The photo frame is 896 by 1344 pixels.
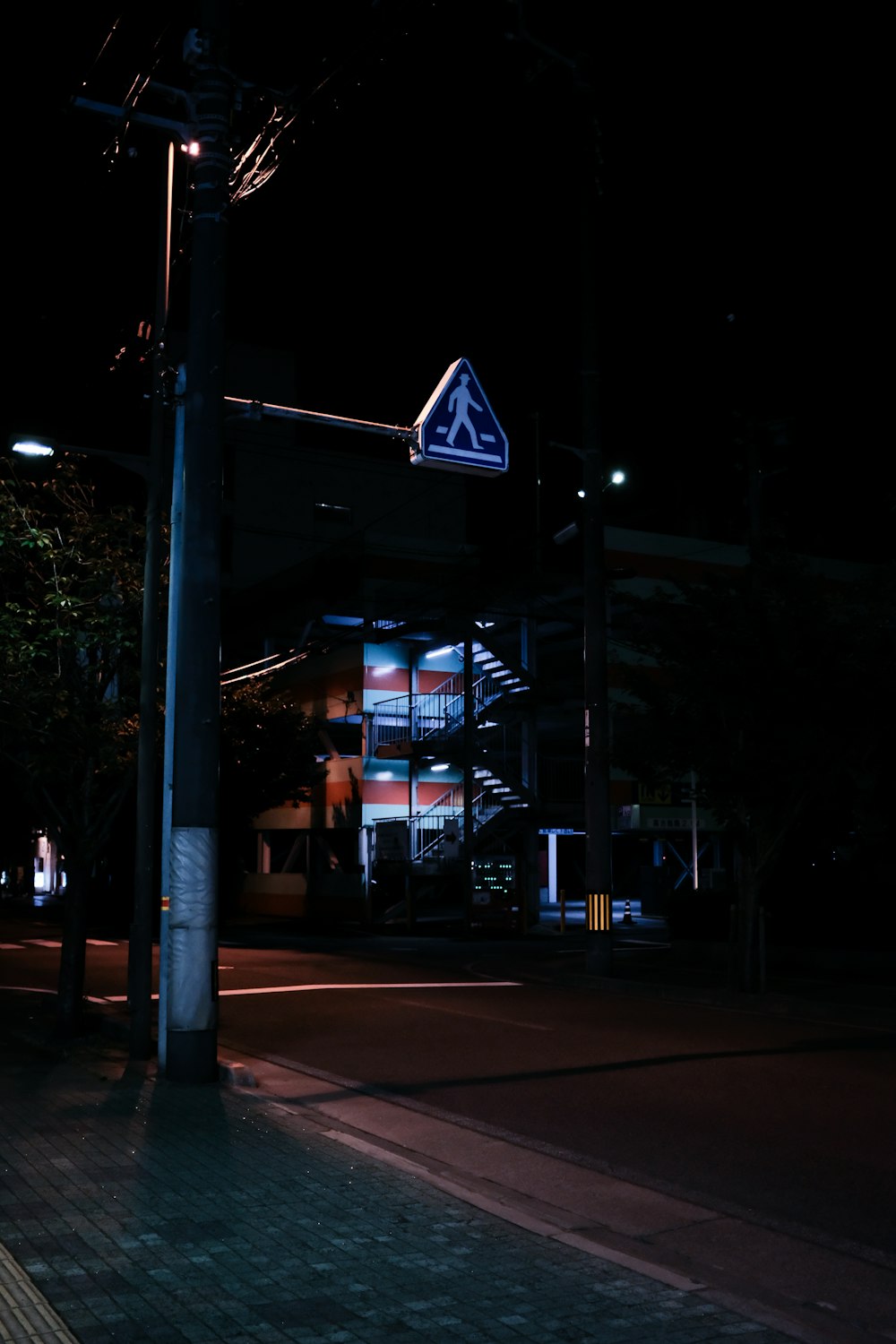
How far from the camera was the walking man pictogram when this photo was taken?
11.9 m

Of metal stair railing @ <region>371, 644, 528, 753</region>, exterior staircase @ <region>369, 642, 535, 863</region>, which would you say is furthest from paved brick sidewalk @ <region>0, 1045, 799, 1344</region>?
metal stair railing @ <region>371, 644, 528, 753</region>

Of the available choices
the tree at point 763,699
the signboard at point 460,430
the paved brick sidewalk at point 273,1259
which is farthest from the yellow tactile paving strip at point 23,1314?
the tree at point 763,699

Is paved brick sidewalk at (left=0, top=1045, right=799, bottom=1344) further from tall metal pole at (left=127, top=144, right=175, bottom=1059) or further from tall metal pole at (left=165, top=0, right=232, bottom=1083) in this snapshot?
tall metal pole at (left=127, top=144, right=175, bottom=1059)

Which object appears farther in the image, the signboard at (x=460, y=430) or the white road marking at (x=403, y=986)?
the white road marking at (x=403, y=986)

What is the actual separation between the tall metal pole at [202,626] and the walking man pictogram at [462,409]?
2182mm

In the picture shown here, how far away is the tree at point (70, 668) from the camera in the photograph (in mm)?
12828

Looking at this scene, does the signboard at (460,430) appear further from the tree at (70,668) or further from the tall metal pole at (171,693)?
the tree at (70,668)

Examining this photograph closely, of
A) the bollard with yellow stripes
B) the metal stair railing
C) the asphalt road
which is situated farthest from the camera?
the metal stair railing

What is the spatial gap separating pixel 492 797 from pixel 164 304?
23.5 meters

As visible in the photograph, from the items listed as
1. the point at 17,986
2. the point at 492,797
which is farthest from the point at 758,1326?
the point at 492,797

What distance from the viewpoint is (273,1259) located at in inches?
222

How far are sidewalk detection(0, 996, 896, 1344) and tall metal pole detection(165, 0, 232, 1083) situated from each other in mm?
1086

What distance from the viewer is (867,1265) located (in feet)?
19.8

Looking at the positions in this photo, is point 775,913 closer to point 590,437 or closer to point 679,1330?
point 590,437
